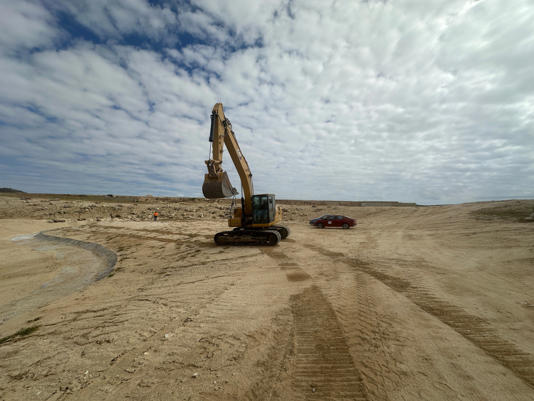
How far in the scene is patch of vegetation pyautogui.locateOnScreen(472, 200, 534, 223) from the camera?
18275 mm

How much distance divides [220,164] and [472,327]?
11.6m

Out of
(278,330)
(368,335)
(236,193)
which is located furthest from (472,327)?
(236,193)

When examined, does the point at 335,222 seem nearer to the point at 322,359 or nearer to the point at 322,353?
the point at 322,353

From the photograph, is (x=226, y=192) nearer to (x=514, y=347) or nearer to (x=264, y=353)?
(x=264, y=353)

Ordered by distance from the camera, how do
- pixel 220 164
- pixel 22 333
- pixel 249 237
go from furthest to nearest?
1. pixel 249 237
2. pixel 220 164
3. pixel 22 333

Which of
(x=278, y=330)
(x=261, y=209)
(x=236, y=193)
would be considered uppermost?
Answer: (x=236, y=193)

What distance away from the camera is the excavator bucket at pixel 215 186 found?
481 inches

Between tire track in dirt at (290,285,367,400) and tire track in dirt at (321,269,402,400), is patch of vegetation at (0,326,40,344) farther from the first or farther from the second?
tire track in dirt at (321,269,402,400)

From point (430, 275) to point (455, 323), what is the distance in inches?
139

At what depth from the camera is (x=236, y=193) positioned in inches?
540

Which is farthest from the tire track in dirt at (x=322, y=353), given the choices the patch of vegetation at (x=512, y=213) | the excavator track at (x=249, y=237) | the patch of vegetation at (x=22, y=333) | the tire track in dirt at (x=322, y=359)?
the patch of vegetation at (x=512, y=213)

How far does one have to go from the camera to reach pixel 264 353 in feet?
12.3

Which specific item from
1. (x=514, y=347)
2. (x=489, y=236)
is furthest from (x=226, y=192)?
(x=489, y=236)

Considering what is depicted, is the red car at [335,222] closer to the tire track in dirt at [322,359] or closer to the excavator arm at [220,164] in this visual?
the excavator arm at [220,164]
